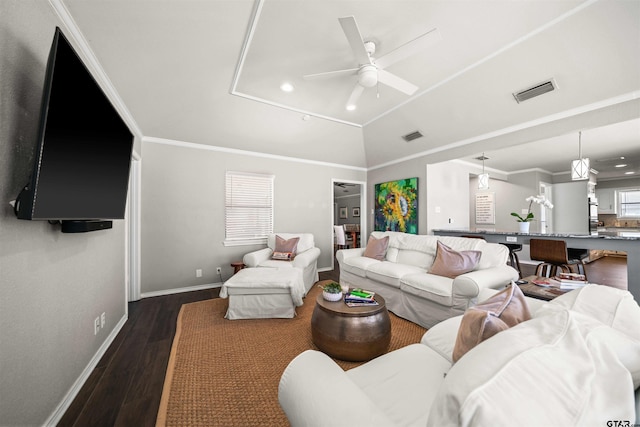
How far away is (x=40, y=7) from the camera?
54.6 inches

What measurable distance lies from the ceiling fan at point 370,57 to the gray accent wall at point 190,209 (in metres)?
2.61

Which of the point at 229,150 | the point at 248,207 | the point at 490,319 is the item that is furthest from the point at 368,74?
the point at 248,207

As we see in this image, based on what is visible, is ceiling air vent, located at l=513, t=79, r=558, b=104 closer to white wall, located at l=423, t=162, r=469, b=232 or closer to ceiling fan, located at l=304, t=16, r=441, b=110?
ceiling fan, located at l=304, t=16, r=441, b=110

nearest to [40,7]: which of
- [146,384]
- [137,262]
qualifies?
[146,384]

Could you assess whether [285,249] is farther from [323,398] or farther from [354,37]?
[323,398]

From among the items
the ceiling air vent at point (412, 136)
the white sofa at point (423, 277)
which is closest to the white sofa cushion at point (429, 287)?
→ the white sofa at point (423, 277)

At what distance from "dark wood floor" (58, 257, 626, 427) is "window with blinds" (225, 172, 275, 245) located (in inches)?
65.0

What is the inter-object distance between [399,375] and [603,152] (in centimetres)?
697

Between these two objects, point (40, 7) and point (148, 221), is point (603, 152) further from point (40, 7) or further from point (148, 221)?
point (148, 221)

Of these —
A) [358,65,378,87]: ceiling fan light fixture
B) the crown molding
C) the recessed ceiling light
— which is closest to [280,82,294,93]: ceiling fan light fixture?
the recessed ceiling light

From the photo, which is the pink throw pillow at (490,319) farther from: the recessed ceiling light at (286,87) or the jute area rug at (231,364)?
the recessed ceiling light at (286,87)

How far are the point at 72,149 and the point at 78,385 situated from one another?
1682mm

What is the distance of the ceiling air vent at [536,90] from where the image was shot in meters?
2.69

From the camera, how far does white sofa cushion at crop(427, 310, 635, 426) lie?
47cm
